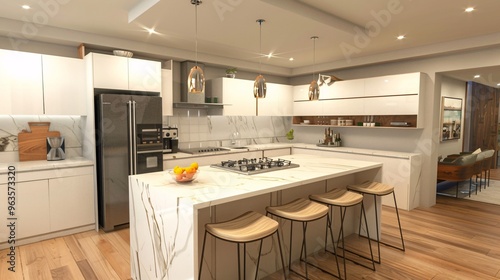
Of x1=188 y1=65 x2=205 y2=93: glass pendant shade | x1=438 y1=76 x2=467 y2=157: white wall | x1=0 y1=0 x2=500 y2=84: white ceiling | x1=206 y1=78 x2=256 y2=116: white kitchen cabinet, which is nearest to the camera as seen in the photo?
x1=188 y1=65 x2=205 y2=93: glass pendant shade

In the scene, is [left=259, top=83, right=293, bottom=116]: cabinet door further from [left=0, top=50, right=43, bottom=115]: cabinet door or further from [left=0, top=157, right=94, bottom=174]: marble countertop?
[left=0, top=50, right=43, bottom=115]: cabinet door

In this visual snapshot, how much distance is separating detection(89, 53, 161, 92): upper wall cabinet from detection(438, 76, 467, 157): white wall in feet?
16.5

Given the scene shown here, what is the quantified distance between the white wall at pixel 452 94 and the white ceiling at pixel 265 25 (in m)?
1.50

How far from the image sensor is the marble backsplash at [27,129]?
3680mm

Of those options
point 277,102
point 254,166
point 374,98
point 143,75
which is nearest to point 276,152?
point 277,102

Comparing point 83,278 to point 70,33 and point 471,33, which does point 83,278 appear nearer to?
point 70,33

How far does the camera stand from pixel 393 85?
4914mm

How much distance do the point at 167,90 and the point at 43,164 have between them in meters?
1.86

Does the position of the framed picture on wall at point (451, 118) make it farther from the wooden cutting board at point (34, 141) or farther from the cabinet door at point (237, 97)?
the wooden cutting board at point (34, 141)

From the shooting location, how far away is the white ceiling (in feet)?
9.76

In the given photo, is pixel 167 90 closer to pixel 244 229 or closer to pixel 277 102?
pixel 277 102

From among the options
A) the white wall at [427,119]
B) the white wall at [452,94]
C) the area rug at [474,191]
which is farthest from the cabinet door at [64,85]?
the area rug at [474,191]

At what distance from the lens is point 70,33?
3.73 m

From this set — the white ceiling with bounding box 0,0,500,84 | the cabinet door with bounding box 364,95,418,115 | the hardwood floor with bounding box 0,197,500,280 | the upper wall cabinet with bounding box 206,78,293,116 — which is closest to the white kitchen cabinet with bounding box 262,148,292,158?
the upper wall cabinet with bounding box 206,78,293,116
